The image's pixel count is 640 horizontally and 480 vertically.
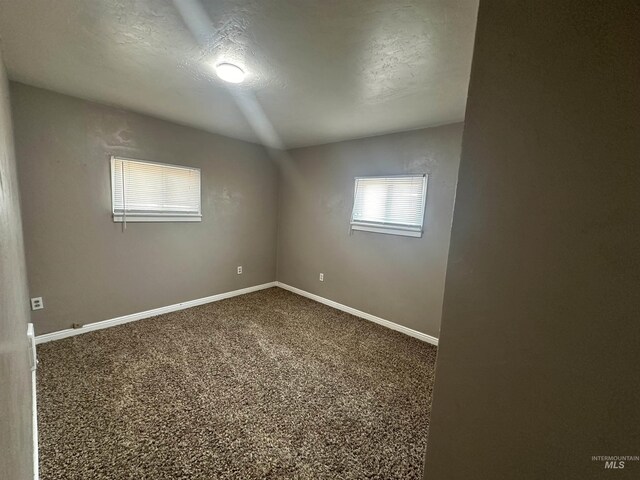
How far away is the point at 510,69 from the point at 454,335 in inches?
29.3

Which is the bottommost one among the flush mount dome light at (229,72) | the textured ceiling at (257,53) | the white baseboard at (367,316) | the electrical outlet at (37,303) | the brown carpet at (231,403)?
the brown carpet at (231,403)

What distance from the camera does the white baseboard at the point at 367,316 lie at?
290 cm

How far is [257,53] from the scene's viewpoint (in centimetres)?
159

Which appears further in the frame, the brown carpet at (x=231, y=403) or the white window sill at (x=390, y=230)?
the white window sill at (x=390, y=230)

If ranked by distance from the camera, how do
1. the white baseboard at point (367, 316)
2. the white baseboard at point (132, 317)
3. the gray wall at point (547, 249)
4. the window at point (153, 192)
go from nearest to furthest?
the gray wall at point (547, 249) < the white baseboard at point (132, 317) < the window at point (153, 192) < the white baseboard at point (367, 316)

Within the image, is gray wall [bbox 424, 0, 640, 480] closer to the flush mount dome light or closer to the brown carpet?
the brown carpet

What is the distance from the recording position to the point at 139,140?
285 cm

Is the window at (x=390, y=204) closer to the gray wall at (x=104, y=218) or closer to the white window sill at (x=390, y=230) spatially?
the white window sill at (x=390, y=230)

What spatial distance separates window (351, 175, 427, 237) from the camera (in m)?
2.91

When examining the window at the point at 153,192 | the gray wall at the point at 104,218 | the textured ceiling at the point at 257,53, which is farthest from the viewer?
the window at the point at 153,192

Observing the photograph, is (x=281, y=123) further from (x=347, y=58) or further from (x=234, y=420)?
(x=234, y=420)

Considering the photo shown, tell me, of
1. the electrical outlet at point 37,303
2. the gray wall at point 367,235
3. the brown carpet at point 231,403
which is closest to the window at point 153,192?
the electrical outlet at point 37,303

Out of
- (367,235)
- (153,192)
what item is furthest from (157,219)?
(367,235)

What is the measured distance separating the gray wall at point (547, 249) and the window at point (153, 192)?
3349mm
